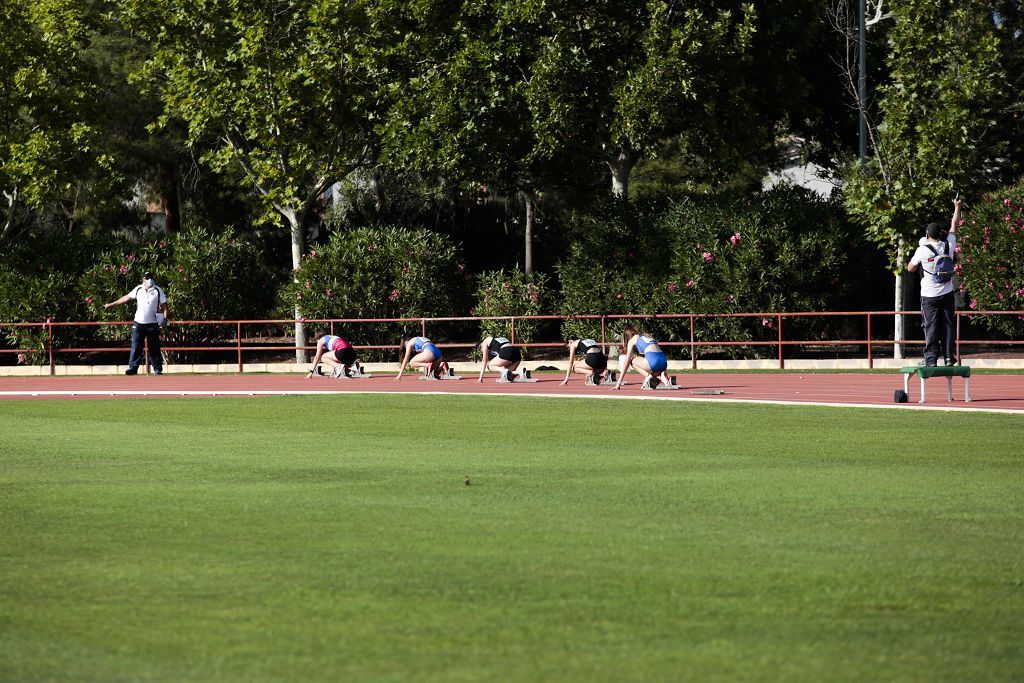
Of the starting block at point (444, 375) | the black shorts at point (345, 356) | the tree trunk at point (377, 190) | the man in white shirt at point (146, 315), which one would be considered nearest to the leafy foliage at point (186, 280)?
the man in white shirt at point (146, 315)

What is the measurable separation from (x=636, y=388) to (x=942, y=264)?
5561 millimetres

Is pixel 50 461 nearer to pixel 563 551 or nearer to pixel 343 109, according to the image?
pixel 563 551

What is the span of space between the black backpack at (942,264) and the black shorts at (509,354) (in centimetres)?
792

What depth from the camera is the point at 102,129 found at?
35312mm

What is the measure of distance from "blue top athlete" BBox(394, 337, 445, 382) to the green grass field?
11275mm

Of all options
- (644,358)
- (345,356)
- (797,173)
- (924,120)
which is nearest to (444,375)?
(345,356)

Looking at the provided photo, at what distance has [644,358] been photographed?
21.5 metres

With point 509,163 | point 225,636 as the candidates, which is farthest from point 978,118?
point 225,636

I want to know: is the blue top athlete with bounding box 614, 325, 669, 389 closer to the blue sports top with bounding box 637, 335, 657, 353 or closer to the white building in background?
the blue sports top with bounding box 637, 335, 657, 353

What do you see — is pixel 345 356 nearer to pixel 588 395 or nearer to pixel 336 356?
pixel 336 356

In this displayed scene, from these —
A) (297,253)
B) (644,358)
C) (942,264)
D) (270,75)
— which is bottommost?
(644,358)

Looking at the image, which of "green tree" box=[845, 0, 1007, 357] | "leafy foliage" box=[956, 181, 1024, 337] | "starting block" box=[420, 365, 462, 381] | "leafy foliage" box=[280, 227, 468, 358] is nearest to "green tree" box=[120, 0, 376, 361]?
"leafy foliage" box=[280, 227, 468, 358]

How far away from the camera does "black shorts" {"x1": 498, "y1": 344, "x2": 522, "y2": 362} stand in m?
23.7

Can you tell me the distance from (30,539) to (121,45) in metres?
33.3
